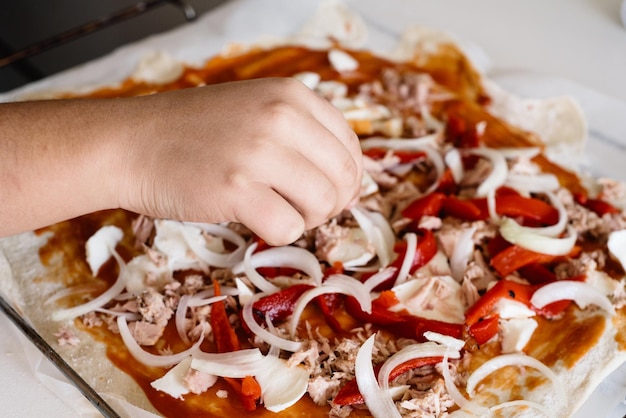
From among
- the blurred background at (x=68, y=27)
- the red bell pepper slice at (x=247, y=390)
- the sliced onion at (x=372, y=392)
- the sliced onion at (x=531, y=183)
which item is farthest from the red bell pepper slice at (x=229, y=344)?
the blurred background at (x=68, y=27)

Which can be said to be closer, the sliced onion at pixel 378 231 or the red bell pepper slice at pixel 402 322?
the red bell pepper slice at pixel 402 322

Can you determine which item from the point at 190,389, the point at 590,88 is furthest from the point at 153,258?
the point at 590,88

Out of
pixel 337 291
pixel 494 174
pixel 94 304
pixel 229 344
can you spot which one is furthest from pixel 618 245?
pixel 94 304

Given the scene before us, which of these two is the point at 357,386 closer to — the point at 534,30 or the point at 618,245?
the point at 618,245

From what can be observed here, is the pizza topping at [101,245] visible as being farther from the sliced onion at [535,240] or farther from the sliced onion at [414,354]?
the sliced onion at [535,240]

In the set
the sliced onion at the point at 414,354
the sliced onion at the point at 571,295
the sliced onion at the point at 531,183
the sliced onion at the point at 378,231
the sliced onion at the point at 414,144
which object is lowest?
the sliced onion at the point at 414,354

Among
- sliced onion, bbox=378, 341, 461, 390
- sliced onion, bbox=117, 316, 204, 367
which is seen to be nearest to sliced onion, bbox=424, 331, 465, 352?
sliced onion, bbox=378, 341, 461, 390
